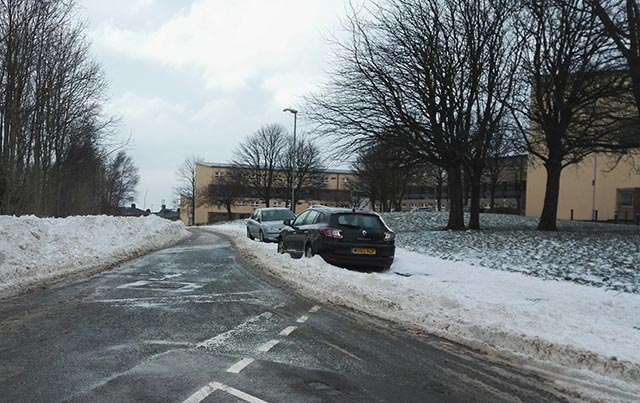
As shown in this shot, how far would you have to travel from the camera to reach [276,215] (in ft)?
81.2

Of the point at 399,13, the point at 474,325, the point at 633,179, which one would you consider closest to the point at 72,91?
the point at 399,13

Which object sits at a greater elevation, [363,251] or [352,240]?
[352,240]

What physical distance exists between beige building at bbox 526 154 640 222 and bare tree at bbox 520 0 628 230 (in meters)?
29.6

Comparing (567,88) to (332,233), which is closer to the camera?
(332,233)

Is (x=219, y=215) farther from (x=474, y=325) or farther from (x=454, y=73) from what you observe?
(x=474, y=325)

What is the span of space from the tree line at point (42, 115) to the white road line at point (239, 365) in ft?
50.6

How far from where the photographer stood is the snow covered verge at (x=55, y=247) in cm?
1066

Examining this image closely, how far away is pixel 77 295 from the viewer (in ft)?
29.5

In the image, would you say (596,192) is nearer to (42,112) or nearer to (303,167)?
(303,167)

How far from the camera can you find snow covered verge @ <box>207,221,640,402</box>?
547 cm

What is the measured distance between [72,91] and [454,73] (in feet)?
54.3

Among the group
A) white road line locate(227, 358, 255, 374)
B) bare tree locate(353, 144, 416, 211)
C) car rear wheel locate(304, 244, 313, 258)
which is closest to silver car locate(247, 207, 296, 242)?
car rear wheel locate(304, 244, 313, 258)

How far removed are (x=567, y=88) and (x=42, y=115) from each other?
21249mm

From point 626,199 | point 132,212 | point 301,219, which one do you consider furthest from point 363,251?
point 132,212
